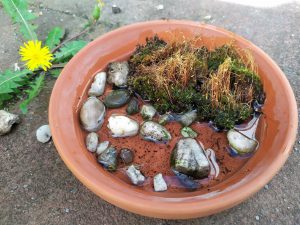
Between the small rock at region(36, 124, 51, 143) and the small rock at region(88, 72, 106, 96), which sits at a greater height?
the small rock at region(88, 72, 106, 96)

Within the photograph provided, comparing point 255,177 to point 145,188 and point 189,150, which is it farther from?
point 145,188

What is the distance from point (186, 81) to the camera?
177 cm

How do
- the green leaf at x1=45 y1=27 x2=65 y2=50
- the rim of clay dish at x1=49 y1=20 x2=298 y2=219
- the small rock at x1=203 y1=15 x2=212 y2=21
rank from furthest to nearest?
the small rock at x1=203 y1=15 x2=212 y2=21
the green leaf at x1=45 y1=27 x2=65 y2=50
the rim of clay dish at x1=49 y1=20 x2=298 y2=219

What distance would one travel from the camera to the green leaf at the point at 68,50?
2.24m

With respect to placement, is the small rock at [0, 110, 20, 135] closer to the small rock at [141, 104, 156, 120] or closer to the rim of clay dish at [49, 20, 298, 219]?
the rim of clay dish at [49, 20, 298, 219]

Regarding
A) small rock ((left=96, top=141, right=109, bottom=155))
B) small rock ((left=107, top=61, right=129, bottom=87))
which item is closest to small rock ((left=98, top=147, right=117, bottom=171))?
small rock ((left=96, top=141, right=109, bottom=155))

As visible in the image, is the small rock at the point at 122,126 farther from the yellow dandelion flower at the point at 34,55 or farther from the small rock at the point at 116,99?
the yellow dandelion flower at the point at 34,55

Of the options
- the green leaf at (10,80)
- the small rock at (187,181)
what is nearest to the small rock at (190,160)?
the small rock at (187,181)

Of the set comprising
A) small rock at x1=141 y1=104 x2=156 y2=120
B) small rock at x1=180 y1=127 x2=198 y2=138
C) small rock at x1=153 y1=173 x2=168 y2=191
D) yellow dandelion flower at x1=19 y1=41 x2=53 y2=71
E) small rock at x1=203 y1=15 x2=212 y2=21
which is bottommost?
small rock at x1=203 y1=15 x2=212 y2=21

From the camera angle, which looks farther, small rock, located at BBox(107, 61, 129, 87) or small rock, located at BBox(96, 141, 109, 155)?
small rock, located at BBox(107, 61, 129, 87)

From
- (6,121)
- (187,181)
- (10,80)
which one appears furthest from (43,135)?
(187,181)

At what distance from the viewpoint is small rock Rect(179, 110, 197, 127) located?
5.75 ft

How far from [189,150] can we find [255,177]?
11.5 inches

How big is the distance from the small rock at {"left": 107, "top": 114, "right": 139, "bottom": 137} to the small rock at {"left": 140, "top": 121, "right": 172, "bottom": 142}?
0.04 meters
